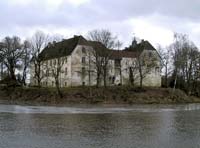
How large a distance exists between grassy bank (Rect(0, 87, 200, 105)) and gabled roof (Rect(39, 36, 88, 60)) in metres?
13.0

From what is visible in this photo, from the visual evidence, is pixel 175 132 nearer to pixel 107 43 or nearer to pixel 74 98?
pixel 74 98

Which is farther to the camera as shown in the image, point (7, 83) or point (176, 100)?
point (7, 83)

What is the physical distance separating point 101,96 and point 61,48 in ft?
79.5

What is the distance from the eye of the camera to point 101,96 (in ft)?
281

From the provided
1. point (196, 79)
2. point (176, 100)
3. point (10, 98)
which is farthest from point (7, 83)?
point (196, 79)

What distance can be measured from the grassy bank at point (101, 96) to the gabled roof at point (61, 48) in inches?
Result: 512

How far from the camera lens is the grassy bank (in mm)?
83438

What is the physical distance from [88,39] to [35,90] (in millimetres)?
19112

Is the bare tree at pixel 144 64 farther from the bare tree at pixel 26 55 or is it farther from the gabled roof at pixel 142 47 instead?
the bare tree at pixel 26 55

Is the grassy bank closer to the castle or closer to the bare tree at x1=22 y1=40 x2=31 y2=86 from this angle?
the castle

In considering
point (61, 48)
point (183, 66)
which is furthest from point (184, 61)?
point (61, 48)

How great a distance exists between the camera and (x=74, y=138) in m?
22.0

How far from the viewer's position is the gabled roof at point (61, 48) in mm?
102938

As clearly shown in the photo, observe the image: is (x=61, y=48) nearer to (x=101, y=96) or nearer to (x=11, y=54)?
(x=11, y=54)
